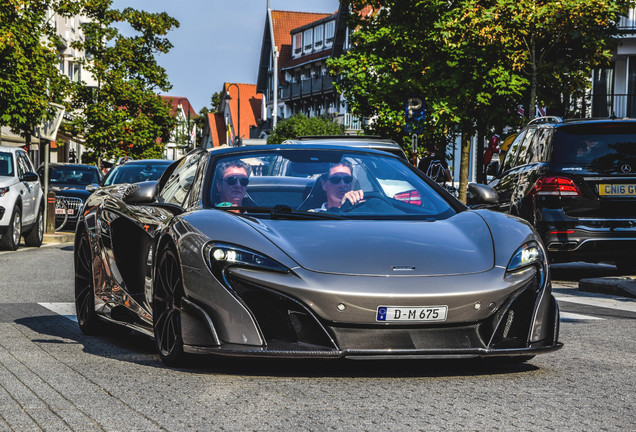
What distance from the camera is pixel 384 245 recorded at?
575 cm

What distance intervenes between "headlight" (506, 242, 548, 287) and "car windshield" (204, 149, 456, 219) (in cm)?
72

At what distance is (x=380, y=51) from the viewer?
3244 centimetres

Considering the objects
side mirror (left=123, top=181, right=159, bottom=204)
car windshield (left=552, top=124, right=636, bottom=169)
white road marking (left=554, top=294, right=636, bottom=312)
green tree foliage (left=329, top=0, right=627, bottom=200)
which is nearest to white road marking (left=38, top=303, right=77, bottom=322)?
side mirror (left=123, top=181, right=159, bottom=204)

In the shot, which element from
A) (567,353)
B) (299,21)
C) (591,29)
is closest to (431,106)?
(591,29)

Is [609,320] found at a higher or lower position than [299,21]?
lower

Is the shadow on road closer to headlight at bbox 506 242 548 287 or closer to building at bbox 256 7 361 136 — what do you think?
headlight at bbox 506 242 548 287

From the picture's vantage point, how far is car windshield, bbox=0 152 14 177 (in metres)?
18.6

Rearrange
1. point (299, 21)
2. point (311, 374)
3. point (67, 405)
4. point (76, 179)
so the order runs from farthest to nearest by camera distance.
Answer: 1. point (299, 21)
2. point (76, 179)
3. point (311, 374)
4. point (67, 405)

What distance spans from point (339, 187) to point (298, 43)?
92127 mm

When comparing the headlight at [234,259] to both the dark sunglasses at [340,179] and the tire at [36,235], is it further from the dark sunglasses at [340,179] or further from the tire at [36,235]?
the tire at [36,235]

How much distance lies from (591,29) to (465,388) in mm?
21439

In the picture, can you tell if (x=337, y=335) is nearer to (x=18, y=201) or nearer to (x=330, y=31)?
(x=18, y=201)

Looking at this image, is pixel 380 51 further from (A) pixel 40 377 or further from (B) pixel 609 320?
(A) pixel 40 377

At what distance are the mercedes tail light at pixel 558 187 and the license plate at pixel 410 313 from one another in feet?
24.6
